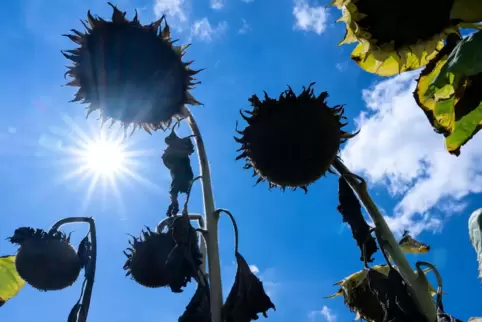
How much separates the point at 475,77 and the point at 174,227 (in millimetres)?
2284

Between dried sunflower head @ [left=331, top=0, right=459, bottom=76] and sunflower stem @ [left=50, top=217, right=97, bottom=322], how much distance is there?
6.91ft

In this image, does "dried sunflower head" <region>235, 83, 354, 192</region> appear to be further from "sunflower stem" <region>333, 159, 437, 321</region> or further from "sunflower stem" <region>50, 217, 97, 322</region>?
"sunflower stem" <region>50, 217, 97, 322</region>

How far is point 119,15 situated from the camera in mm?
3322

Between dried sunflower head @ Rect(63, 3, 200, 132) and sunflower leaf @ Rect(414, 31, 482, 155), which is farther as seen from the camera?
dried sunflower head @ Rect(63, 3, 200, 132)

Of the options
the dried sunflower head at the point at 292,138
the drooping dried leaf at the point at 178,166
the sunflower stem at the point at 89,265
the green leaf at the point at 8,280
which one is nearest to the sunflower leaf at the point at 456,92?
the dried sunflower head at the point at 292,138

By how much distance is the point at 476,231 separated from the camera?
124 centimetres

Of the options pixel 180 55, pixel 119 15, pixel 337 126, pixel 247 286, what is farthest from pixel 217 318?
pixel 119 15

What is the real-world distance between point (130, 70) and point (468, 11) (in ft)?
7.55

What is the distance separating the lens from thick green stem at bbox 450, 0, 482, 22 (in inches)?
52.9

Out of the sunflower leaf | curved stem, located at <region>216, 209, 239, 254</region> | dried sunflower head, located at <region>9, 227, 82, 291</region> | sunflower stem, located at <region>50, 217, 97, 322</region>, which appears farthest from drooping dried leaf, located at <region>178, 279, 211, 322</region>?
the sunflower leaf

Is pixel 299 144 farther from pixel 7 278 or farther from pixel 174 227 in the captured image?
pixel 7 278

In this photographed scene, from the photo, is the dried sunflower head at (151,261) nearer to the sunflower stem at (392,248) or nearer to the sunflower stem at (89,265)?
the sunflower stem at (89,265)

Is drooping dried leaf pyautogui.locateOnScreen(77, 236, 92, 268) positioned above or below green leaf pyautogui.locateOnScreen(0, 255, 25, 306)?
below

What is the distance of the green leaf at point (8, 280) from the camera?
163 inches
